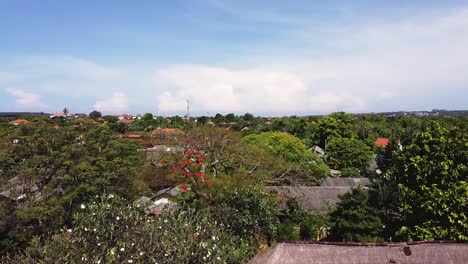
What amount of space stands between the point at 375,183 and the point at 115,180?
10.5 meters

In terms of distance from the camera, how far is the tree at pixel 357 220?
12398 millimetres

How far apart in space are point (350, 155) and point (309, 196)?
50.2ft

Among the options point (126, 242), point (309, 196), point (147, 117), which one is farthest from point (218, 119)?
point (126, 242)

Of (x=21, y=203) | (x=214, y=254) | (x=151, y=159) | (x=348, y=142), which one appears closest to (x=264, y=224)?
(x=214, y=254)

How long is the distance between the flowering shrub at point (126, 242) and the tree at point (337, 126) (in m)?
37.5

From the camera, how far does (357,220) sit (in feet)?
41.3

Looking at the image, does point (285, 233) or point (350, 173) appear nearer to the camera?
point (285, 233)

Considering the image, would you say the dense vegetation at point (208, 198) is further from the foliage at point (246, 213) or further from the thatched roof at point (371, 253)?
the thatched roof at point (371, 253)

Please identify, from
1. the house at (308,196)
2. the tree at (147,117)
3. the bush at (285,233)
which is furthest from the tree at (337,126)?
the tree at (147,117)

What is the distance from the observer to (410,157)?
41.2ft

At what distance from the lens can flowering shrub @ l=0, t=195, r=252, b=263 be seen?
6.73m

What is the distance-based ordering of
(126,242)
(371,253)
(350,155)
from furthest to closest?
(350,155) < (371,253) < (126,242)

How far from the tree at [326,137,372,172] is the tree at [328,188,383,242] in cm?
2000

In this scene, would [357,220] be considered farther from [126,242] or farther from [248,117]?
[248,117]
